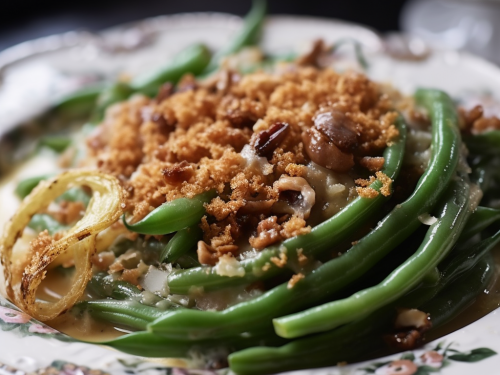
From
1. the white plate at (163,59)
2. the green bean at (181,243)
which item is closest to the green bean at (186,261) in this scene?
the green bean at (181,243)

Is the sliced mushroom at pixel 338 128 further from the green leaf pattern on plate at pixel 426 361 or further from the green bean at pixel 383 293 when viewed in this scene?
the green leaf pattern on plate at pixel 426 361

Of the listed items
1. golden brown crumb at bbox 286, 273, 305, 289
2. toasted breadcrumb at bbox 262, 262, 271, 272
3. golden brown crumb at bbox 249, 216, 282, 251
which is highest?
golden brown crumb at bbox 249, 216, 282, 251

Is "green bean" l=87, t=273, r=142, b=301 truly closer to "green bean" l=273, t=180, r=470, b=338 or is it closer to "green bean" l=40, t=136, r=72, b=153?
"green bean" l=273, t=180, r=470, b=338

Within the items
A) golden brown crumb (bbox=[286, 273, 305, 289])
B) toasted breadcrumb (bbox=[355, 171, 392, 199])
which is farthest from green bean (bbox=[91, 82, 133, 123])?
golden brown crumb (bbox=[286, 273, 305, 289])

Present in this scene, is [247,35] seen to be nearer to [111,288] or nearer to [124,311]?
[111,288]

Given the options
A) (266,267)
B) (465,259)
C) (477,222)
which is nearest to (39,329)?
(266,267)

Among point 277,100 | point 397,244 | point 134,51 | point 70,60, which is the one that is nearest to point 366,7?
point 134,51
